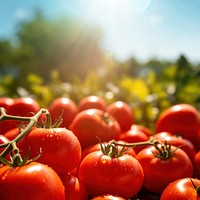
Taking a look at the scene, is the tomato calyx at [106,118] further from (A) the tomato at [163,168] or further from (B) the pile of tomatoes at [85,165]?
(A) the tomato at [163,168]

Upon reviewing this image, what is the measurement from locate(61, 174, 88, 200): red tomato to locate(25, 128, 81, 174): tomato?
3cm

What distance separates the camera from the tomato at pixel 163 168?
4.12 ft

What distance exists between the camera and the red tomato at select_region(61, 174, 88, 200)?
1.10 metres

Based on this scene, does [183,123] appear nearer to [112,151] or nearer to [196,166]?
[196,166]

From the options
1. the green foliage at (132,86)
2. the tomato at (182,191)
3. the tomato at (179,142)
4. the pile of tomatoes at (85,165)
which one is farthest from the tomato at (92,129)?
the green foliage at (132,86)

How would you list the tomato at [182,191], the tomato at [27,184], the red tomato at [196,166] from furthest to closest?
1. the red tomato at [196,166]
2. the tomato at [182,191]
3. the tomato at [27,184]

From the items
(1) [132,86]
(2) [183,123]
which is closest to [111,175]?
(2) [183,123]

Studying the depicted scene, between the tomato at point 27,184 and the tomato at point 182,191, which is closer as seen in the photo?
the tomato at point 27,184

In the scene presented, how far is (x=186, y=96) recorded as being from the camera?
2553mm

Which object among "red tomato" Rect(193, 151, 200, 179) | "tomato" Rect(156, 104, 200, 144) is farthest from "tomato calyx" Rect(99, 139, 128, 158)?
"tomato" Rect(156, 104, 200, 144)

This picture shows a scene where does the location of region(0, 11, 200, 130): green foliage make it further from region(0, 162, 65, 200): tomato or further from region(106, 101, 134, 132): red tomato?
region(0, 162, 65, 200): tomato

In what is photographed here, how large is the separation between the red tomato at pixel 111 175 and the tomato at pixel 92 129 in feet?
1.02

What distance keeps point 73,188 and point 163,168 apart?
12.6 inches

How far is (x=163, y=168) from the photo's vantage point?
49.4 inches
